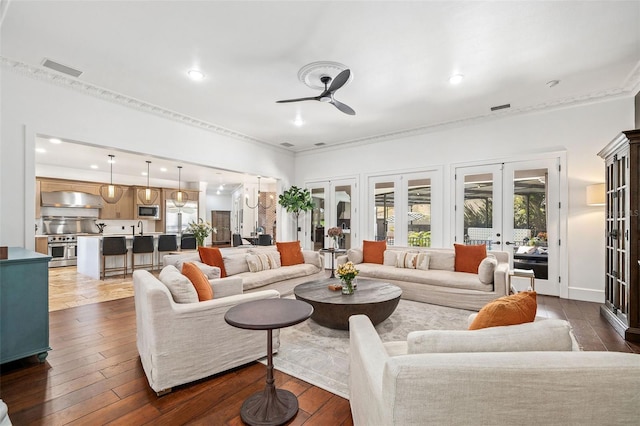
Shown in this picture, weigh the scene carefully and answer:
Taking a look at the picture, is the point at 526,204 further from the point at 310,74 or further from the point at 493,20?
the point at 310,74

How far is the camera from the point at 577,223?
4660 millimetres

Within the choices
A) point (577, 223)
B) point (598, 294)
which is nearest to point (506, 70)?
point (577, 223)

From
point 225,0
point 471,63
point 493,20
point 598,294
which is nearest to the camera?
point 225,0

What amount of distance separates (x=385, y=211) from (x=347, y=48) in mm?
4034

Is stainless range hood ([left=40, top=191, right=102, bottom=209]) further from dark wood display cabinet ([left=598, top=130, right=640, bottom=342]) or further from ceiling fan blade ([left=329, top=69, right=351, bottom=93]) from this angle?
dark wood display cabinet ([left=598, top=130, right=640, bottom=342])

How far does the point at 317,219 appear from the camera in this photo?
25.3ft

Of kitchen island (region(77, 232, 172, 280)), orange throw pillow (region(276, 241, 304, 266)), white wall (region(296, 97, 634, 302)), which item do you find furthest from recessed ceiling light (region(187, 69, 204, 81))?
kitchen island (region(77, 232, 172, 280))

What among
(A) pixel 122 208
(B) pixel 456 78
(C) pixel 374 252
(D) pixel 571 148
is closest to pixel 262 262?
(C) pixel 374 252

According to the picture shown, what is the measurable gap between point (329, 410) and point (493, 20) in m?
3.57

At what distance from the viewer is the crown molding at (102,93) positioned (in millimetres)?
3564

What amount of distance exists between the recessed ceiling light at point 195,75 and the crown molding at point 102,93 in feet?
4.40

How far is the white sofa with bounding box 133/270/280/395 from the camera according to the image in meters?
2.16

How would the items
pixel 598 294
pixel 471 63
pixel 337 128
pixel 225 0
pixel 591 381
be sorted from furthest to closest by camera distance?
pixel 337 128, pixel 598 294, pixel 471 63, pixel 225 0, pixel 591 381

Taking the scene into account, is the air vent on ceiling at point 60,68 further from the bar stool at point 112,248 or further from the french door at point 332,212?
the french door at point 332,212
